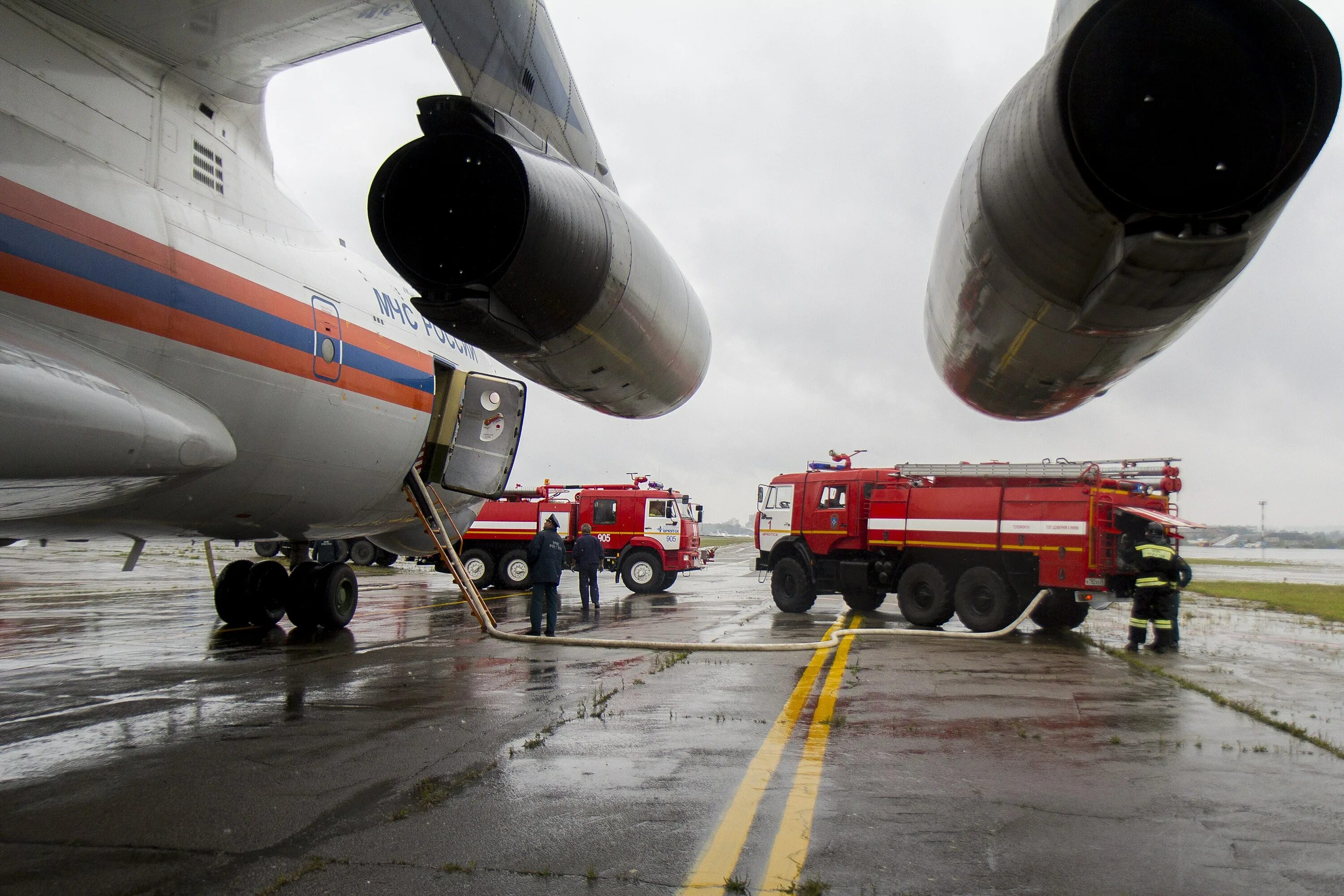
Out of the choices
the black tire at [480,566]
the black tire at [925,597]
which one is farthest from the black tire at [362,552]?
the black tire at [925,597]

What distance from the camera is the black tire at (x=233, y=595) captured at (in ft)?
39.0

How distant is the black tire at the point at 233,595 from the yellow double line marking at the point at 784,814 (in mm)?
8492

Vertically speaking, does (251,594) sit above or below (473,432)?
below

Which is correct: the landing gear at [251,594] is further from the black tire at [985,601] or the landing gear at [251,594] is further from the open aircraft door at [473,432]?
the black tire at [985,601]

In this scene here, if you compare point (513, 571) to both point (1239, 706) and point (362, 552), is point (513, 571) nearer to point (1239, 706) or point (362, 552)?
point (362, 552)

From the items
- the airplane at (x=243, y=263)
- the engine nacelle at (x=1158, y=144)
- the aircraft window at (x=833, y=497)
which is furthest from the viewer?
the aircraft window at (x=833, y=497)

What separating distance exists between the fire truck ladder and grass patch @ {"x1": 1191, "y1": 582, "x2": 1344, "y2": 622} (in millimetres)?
8396

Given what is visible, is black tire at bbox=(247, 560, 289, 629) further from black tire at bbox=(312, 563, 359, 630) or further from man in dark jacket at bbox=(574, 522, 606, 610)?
man in dark jacket at bbox=(574, 522, 606, 610)

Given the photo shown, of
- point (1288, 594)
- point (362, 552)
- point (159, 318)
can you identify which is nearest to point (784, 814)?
point (159, 318)

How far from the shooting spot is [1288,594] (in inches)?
867

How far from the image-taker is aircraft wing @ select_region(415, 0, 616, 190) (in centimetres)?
351

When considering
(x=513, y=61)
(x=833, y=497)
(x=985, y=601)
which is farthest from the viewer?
(x=833, y=497)

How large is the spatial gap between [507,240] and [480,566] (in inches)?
730

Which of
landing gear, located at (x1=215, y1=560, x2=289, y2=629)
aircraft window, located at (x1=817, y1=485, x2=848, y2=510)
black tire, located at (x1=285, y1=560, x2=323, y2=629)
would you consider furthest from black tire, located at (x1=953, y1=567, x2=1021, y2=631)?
landing gear, located at (x1=215, y1=560, x2=289, y2=629)
